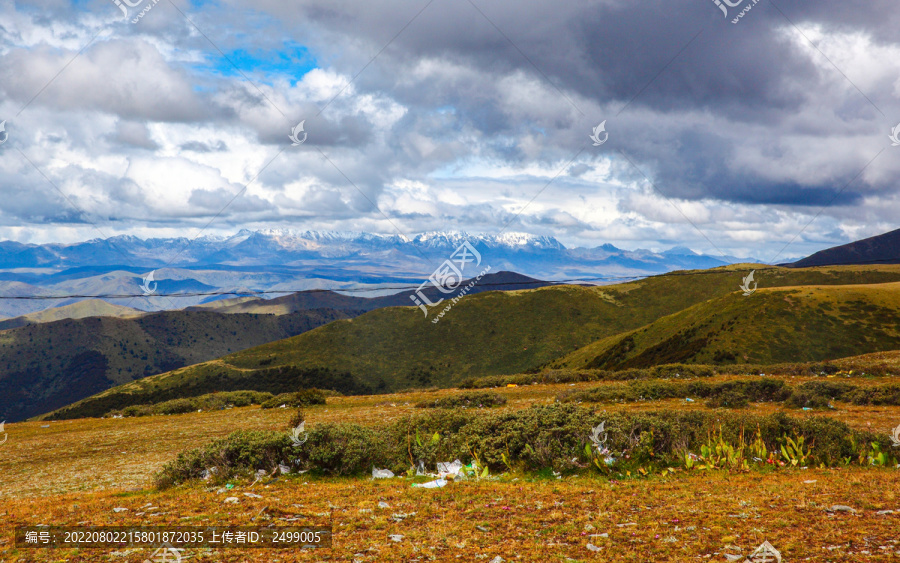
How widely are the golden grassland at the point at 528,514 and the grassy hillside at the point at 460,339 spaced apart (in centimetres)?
10351

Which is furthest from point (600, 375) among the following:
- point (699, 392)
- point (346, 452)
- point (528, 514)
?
point (528, 514)

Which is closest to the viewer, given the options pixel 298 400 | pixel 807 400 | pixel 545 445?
pixel 545 445

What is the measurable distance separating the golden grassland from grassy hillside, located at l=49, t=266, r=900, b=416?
10351cm

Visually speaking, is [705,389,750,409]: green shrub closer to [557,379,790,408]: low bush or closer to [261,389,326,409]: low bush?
[557,379,790,408]: low bush

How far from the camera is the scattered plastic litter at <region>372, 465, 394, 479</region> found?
14583 mm

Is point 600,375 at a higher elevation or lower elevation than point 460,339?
lower

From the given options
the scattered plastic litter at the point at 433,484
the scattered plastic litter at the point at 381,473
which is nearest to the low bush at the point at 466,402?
the scattered plastic litter at the point at 381,473

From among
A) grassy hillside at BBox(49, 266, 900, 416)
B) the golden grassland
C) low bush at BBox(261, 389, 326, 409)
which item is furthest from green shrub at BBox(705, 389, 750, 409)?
grassy hillside at BBox(49, 266, 900, 416)

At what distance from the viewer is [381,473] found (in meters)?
14.8

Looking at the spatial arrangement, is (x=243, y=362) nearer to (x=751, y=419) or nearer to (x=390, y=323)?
(x=390, y=323)

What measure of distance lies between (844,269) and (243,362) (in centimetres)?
17132

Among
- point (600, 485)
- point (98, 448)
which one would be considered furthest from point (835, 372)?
point (98, 448)

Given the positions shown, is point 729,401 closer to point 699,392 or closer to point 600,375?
point 699,392

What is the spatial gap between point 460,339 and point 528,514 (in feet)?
442
